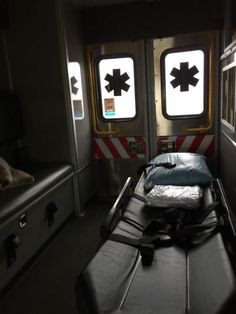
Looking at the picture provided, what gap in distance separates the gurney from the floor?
0.65 metres

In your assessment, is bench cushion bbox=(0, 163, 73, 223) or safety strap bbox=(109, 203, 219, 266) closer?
safety strap bbox=(109, 203, 219, 266)

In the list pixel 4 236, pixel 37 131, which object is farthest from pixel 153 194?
pixel 37 131

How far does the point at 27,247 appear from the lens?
228 centimetres

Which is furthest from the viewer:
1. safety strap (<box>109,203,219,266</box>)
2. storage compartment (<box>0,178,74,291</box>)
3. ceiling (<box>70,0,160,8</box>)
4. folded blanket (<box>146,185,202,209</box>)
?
ceiling (<box>70,0,160,8</box>)

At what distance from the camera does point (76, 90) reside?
3.11 m

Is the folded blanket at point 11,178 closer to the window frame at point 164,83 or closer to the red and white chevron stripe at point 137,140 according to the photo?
the red and white chevron stripe at point 137,140

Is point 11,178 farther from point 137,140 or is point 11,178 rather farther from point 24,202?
point 137,140

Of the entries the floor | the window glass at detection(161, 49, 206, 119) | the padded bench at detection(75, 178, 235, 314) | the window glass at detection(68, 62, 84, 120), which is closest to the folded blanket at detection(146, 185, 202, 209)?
the padded bench at detection(75, 178, 235, 314)

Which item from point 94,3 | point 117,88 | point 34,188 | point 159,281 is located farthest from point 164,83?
point 159,281

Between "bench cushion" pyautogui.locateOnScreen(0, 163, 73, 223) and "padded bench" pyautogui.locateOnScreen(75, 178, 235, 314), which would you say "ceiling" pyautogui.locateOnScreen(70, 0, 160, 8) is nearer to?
"bench cushion" pyautogui.locateOnScreen(0, 163, 73, 223)

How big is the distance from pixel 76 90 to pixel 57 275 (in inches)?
73.8

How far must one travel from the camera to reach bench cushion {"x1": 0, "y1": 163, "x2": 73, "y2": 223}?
1960 millimetres

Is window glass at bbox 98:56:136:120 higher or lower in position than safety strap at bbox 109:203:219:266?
higher

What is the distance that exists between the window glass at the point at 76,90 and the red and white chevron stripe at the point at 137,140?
464 millimetres
